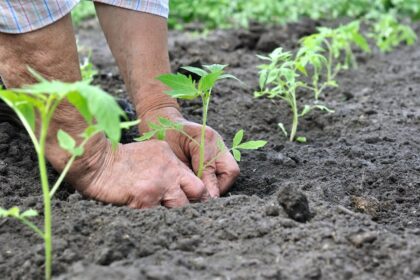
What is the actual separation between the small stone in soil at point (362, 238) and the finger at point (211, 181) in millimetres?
678

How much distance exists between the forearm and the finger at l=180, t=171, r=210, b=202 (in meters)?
0.50

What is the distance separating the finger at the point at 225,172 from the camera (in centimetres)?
260

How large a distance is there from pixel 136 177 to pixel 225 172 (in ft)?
1.29

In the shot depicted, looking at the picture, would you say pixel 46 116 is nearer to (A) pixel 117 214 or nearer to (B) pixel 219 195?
(A) pixel 117 214

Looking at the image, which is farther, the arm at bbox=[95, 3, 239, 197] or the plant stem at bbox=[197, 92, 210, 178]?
the arm at bbox=[95, 3, 239, 197]

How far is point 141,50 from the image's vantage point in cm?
285

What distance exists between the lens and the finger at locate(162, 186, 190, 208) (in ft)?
7.79

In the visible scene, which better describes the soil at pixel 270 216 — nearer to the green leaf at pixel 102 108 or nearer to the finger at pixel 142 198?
the finger at pixel 142 198

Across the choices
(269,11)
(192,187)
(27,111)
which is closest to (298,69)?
(192,187)

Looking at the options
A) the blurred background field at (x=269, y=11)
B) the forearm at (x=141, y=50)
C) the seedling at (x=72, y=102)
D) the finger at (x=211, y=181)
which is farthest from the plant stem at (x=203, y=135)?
the blurred background field at (x=269, y=11)

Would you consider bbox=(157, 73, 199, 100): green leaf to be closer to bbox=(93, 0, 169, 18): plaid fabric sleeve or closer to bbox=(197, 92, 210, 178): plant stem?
bbox=(197, 92, 210, 178): plant stem

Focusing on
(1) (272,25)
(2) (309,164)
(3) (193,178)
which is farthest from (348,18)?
(3) (193,178)

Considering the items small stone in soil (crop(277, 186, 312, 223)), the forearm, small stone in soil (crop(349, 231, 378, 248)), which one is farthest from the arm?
small stone in soil (crop(349, 231, 378, 248))

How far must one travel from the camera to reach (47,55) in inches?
89.5
